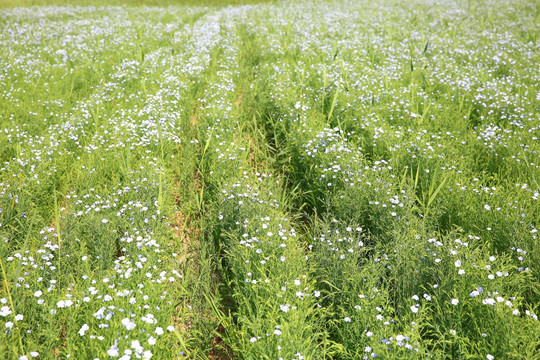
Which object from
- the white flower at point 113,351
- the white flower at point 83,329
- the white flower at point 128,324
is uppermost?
the white flower at point 128,324

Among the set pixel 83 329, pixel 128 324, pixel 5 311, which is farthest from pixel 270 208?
pixel 5 311

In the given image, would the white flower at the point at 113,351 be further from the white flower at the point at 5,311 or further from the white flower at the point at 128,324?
the white flower at the point at 5,311

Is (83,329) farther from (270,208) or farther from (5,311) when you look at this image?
(270,208)

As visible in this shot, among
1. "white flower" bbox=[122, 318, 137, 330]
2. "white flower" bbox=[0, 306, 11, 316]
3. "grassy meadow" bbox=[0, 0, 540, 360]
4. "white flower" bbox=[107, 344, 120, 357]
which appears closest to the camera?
"white flower" bbox=[107, 344, 120, 357]

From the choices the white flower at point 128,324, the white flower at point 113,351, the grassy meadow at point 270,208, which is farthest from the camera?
the grassy meadow at point 270,208

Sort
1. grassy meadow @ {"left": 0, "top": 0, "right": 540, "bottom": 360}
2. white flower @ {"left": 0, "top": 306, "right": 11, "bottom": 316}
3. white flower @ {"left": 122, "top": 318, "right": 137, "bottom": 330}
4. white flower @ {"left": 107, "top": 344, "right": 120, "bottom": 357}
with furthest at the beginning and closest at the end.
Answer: grassy meadow @ {"left": 0, "top": 0, "right": 540, "bottom": 360} → white flower @ {"left": 0, "top": 306, "right": 11, "bottom": 316} → white flower @ {"left": 122, "top": 318, "right": 137, "bottom": 330} → white flower @ {"left": 107, "top": 344, "right": 120, "bottom": 357}

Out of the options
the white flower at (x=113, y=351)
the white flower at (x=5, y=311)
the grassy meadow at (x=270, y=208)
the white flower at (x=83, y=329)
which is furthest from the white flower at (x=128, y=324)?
the white flower at (x=5, y=311)

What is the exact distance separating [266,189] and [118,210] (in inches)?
74.9

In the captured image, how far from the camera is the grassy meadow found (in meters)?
3.03

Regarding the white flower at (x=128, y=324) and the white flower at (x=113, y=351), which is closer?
the white flower at (x=113, y=351)

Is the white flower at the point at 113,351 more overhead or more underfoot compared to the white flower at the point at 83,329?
more overhead

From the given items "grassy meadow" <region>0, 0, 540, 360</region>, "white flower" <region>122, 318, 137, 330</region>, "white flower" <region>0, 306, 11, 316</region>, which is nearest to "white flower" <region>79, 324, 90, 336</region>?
"grassy meadow" <region>0, 0, 540, 360</region>

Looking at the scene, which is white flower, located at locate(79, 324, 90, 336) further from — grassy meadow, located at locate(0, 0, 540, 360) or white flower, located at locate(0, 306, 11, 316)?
white flower, located at locate(0, 306, 11, 316)

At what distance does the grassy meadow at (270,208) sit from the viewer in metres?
3.03
